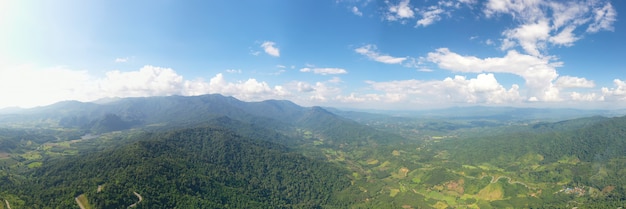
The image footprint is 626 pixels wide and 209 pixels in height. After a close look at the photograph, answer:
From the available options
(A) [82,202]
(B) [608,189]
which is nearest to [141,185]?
(A) [82,202]

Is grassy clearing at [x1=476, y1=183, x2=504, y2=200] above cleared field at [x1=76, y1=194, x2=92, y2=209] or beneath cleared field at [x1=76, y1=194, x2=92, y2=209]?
beneath

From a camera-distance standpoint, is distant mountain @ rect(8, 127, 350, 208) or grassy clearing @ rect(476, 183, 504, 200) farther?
grassy clearing @ rect(476, 183, 504, 200)

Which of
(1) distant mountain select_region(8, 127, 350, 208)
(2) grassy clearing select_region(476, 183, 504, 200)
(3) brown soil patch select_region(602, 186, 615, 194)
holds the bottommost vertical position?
(2) grassy clearing select_region(476, 183, 504, 200)

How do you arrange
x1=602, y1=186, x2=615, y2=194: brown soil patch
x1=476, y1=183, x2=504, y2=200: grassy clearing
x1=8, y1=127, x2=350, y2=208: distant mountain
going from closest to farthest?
x1=8, y1=127, x2=350, y2=208: distant mountain → x1=602, y1=186, x2=615, y2=194: brown soil patch → x1=476, y1=183, x2=504, y2=200: grassy clearing

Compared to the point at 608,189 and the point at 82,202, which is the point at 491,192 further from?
the point at 82,202

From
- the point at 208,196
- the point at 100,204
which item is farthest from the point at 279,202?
the point at 100,204

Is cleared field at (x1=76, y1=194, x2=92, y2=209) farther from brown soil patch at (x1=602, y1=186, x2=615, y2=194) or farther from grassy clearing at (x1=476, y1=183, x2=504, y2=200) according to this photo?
brown soil patch at (x1=602, y1=186, x2=615, y2=194)

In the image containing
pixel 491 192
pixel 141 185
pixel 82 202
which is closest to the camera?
pixel 82 202

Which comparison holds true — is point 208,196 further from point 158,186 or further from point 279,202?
point 279,202

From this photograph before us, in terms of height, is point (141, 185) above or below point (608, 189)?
above

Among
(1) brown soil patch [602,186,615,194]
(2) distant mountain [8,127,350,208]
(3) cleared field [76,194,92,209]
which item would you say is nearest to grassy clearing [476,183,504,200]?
(1) brown soil patch [602,186,615,194]

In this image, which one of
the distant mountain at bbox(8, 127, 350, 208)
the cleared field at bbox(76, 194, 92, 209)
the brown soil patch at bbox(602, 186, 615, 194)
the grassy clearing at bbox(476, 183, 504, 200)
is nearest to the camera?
the cleared field at bbox(76, 194, 92, 209)
